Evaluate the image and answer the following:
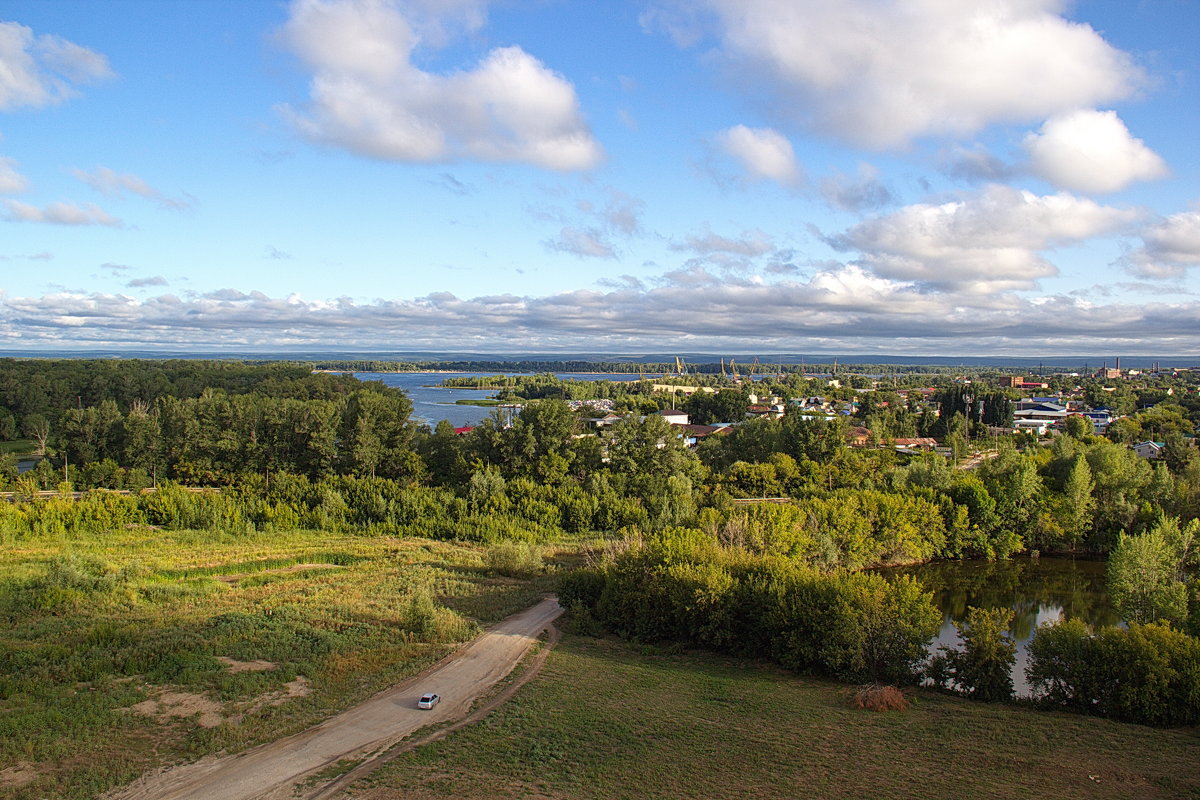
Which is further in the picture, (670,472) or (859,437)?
(859,437)

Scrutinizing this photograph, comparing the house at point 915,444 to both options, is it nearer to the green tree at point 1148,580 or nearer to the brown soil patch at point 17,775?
the green tree at point 1148,580

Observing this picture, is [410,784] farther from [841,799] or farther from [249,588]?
[249,588]

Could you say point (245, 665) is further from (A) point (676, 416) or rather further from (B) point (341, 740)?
(A) point (676, 416)

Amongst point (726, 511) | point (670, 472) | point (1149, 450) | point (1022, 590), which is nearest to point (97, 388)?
point (670, 472)

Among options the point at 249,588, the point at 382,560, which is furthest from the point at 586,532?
the point at 249,588

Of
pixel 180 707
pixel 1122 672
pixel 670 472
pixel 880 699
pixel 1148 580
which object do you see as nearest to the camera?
pixel 180 707
